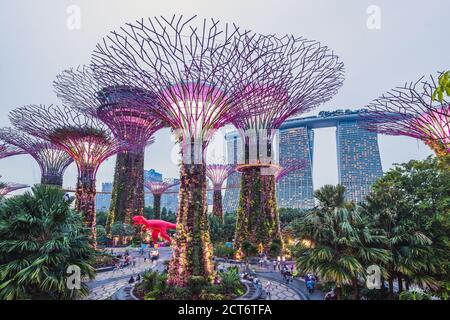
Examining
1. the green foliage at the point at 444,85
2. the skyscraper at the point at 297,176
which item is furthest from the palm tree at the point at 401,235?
the skyscraper at the point at 297,176

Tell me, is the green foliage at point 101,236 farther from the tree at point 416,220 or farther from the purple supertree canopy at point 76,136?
the tree at point 416,220

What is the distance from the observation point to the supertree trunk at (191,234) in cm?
1081

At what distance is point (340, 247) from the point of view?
29.7ft

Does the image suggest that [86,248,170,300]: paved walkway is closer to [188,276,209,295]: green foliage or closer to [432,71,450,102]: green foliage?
[188,276,209,295]: green foliage

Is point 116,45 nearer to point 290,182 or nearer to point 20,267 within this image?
point 20,267

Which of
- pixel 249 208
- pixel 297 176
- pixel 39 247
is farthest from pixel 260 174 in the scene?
pixel 297 176

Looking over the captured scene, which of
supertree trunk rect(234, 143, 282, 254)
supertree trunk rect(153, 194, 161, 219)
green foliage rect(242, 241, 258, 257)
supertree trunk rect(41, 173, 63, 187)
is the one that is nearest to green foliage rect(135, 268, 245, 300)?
green foliage rect(242, 241, 258, 257)

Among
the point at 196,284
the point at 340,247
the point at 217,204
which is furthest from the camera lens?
the point at 217,204

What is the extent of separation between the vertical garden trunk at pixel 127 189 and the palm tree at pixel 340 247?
1074 inches

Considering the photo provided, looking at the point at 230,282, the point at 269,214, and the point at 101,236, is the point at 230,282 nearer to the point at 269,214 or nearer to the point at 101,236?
the point at 269,214

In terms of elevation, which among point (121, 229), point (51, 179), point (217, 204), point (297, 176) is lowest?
point (121, 229)

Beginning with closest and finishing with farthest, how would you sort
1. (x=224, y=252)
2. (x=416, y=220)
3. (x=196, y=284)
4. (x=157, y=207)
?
(x=416, y=220)
(x=196, y=284)
(x=224, y=252)
(x=157, y=207)

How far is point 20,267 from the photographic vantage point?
251 inches

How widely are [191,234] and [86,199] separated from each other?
1269 centimetres
